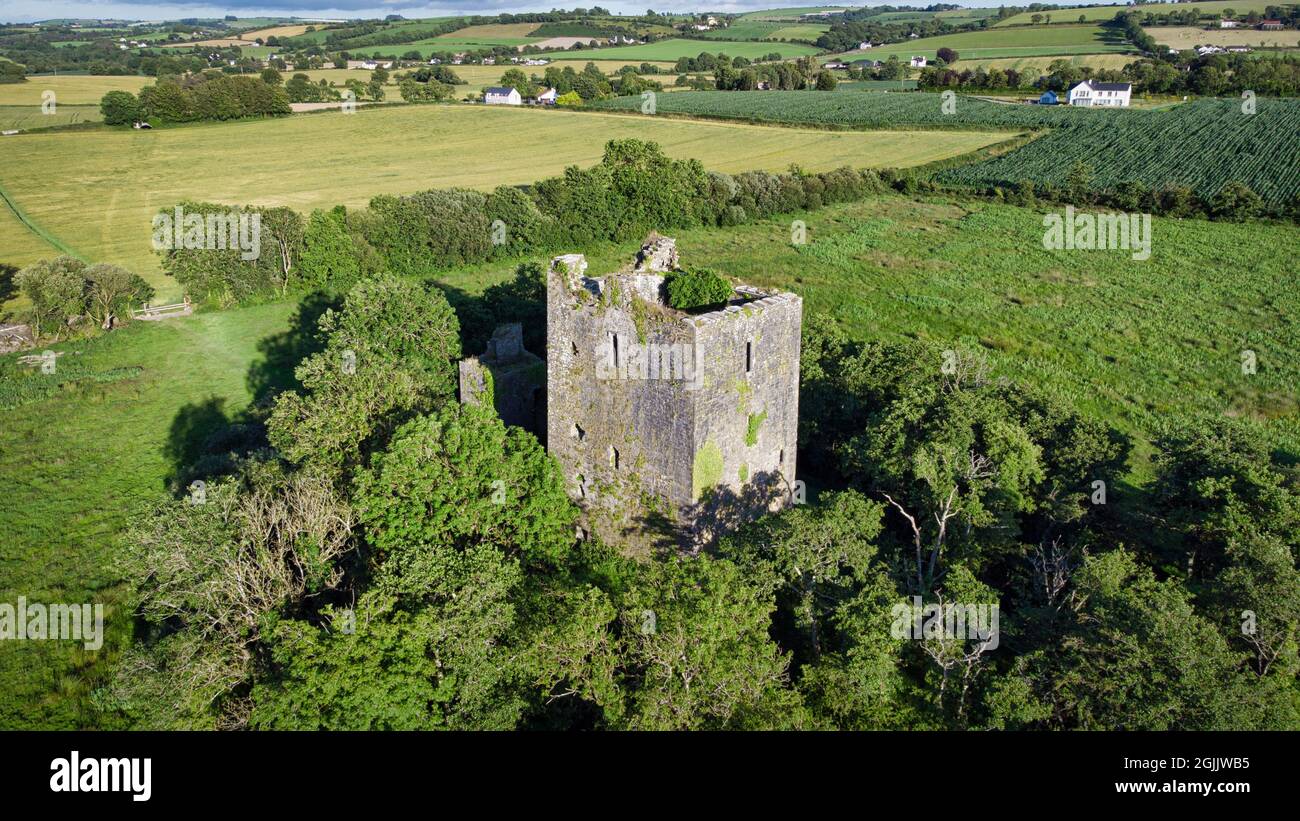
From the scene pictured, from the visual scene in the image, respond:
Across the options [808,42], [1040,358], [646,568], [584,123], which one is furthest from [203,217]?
[808,42]

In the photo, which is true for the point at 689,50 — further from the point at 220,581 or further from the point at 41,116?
the point at 220,581

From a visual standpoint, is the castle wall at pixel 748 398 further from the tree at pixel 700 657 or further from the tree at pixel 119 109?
the tree at pixel 119 109

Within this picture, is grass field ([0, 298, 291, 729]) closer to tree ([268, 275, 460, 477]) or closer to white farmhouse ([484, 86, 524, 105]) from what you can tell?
tree ([268, 275, 460, 477])

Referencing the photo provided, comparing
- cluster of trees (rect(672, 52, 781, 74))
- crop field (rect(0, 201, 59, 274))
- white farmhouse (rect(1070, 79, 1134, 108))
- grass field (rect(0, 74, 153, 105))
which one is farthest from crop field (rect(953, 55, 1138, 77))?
crop field (rect(0, 201, 59, 274))

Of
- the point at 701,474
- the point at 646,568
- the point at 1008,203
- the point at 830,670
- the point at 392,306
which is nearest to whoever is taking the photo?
the point at 830,670

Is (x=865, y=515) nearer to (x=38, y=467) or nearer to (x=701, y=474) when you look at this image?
(x=701, y=474)

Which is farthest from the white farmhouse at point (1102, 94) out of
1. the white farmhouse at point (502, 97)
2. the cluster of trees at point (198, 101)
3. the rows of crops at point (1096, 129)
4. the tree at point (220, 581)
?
the tree at point (220, 581)
